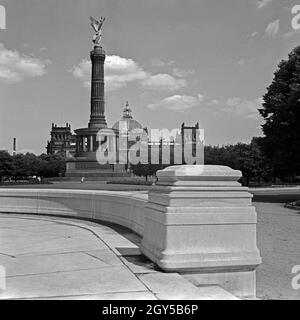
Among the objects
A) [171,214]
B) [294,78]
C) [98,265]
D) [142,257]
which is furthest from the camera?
[294,78]

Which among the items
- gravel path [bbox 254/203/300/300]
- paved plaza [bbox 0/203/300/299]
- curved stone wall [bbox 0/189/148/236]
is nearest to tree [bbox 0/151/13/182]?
curved stone wall [bbox 0/189/148/236]

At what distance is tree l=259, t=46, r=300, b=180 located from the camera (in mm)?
28297

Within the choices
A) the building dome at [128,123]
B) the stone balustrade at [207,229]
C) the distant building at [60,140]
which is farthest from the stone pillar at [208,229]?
the distant building at [60,140]

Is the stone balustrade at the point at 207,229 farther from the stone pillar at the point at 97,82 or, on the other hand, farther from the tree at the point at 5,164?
the tree at the point at 5,164

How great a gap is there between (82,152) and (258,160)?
3716cm

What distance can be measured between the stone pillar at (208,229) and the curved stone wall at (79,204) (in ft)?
12.3

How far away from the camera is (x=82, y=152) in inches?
3438

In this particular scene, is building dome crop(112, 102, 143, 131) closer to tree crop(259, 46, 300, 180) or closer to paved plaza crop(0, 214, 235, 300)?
tree crop(259, 46, 300, 180)

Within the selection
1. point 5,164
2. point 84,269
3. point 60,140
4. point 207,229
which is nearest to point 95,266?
point 84,269

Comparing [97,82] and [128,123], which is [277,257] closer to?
[97,82]

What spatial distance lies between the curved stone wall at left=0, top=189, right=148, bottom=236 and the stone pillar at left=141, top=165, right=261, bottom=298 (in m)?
3.74

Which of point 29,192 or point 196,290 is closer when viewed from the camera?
point 196,290
